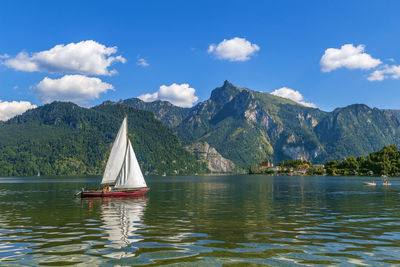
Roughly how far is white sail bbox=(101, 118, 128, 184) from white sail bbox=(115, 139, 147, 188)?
100 centimetres

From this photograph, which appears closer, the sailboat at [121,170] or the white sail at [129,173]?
the sailboat at [121,170]

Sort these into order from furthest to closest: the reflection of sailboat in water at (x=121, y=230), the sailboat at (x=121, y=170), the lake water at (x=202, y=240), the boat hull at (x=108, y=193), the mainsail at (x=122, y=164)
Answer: the boat hull at (x=108, y=193) → the sailboat at (x=121, y=170) → the mainsail at (x=122, y=164) → the reflection of sailboat in water at (x=121, y=230) → the lake water at (x=202, y=240)

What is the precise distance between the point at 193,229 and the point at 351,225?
18.2 meters

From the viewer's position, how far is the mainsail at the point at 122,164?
83.5 meters

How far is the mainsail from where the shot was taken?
83500mm

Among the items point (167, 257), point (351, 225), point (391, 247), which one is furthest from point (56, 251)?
point (351, 225)

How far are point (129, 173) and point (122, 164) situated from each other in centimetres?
326

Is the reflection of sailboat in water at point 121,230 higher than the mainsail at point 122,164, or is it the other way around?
the mainsail at point 122,164

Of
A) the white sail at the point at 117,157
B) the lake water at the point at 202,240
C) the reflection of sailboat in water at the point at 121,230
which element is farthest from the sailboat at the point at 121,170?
the lake water at the point at 202,240

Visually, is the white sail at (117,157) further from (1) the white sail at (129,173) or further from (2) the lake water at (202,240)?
(2) the lake water at (202,240)

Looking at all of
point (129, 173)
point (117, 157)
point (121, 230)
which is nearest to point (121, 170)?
point (129, 173)

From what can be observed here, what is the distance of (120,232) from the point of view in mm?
36375

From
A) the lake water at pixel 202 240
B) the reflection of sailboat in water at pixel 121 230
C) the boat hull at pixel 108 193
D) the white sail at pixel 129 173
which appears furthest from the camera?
the boat hull at pixel 108 193

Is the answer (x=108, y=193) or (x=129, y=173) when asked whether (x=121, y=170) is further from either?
(x=108, y=193)
